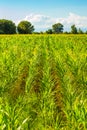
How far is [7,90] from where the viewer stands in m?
5.75

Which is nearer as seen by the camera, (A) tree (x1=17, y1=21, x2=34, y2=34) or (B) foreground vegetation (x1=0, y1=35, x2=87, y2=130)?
(B) foreground vegetation (x1=0, y1=35, x2=87, y2=130)

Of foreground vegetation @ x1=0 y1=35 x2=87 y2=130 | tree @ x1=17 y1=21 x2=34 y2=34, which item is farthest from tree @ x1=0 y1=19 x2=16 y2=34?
foreground vegetation @ x1=0 y1=35 x2=87 y2=130

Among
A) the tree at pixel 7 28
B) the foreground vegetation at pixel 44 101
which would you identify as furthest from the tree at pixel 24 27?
the foreground vegetation at pixel 44 101

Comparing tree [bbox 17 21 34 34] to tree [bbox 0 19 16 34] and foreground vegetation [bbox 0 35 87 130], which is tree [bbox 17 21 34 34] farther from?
foreground vegetation [bbox 0 35 87 130]

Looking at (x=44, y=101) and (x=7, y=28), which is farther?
(x=7, y=28)

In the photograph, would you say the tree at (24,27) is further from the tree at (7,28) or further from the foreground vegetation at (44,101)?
the foreground vegetation at (44,101)

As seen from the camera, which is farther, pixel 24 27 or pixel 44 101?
pixel 24 27

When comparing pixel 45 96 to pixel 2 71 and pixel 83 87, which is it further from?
pixel 2 71

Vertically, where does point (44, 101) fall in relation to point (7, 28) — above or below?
above

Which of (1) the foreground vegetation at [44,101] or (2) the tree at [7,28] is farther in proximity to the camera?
(2) the tree at [7,28]

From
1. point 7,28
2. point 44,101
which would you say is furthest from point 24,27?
point 44,101

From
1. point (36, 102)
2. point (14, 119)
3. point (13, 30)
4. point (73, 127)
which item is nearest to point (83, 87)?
point (36, 102)

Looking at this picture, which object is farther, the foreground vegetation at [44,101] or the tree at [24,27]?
the tree at [24,27]

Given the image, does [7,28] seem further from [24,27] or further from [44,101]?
[44,101]
